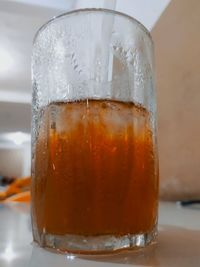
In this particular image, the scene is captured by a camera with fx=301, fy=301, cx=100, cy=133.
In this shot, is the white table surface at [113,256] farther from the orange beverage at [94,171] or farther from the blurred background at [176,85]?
the blurred background at [176,85]

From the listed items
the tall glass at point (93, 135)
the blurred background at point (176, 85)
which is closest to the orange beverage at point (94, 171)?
the tall glass at point (93, 135)

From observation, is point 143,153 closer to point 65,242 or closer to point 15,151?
point 65,242

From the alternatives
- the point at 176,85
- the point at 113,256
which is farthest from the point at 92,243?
the point at 176,85

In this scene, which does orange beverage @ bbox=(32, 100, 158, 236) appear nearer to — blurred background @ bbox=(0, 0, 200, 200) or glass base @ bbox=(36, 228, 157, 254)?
glass base @ bbox=(36, 228, 157, 254)

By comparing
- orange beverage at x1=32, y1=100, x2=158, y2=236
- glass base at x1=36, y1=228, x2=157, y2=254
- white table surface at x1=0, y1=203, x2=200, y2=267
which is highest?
orange beverage at x1=32, y1=100, x2=158, y2=236

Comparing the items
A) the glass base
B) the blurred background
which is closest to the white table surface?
the glass base

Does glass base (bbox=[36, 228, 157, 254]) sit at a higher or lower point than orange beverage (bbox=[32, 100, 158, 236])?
lower

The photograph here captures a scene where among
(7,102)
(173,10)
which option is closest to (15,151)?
(7,102)
